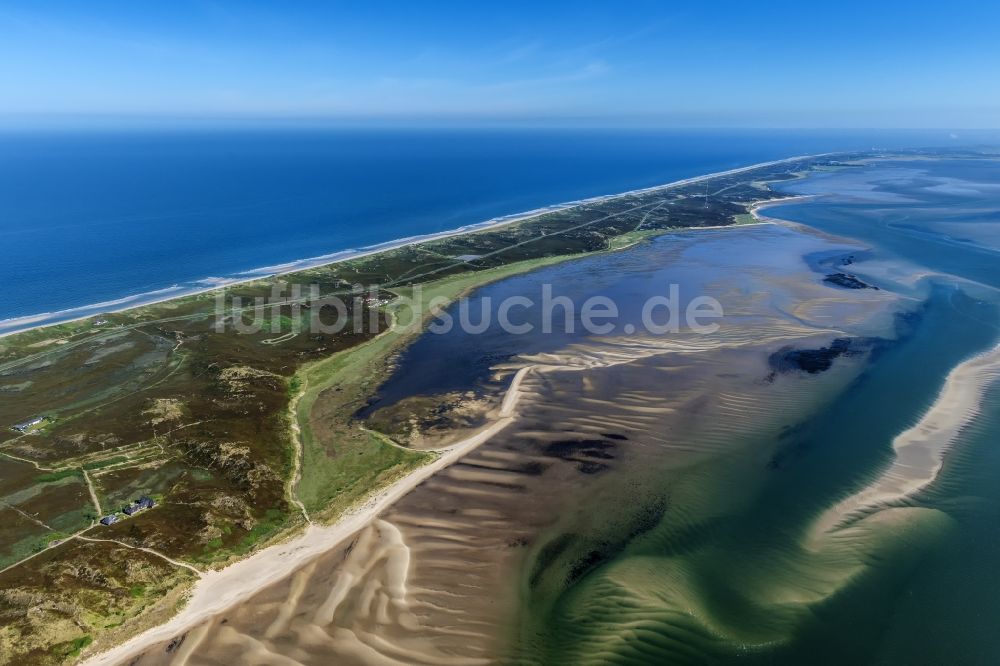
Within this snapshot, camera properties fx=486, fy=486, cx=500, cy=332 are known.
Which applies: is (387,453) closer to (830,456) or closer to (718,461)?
(718,461)

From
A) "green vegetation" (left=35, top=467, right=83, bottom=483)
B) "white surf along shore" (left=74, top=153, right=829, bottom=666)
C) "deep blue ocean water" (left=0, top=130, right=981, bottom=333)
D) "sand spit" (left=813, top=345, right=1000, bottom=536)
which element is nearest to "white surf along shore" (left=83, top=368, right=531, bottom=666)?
"white surf along shore" (left=74, top=153, right=829, bottom=666)

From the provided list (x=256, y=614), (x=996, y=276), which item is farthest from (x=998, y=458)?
(x=996, y=276)

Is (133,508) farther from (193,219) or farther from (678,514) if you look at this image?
(193,219)

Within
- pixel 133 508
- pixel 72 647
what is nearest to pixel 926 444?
pixel 72 647

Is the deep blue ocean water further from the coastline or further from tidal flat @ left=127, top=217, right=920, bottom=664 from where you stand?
tidal flat @ left=127, top=217, right=920, bottom=664

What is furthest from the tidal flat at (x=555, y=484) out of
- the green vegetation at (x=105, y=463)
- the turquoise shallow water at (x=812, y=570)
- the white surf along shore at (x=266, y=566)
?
the green vegetation at (x=105, y=463)

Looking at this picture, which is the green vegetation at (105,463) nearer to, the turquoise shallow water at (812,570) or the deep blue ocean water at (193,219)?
the turquoise shallow water at (812,570)
